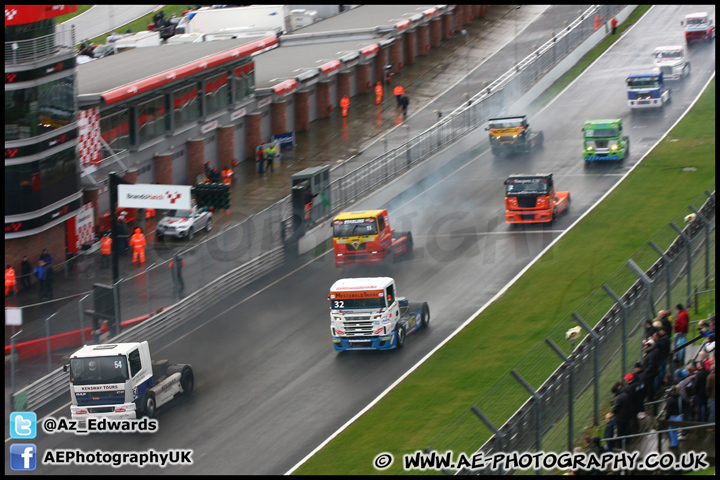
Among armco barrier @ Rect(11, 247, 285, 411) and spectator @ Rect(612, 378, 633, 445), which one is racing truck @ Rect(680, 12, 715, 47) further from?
spectator @ Rect(612, 378, 633, 445)

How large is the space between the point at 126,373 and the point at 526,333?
1157cm

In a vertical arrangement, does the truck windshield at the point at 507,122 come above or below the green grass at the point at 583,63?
below

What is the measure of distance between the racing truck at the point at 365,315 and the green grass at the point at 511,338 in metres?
1.53

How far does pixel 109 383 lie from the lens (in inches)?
985

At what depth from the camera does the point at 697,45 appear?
2557 inches

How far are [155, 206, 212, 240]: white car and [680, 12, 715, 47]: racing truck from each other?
3904cm

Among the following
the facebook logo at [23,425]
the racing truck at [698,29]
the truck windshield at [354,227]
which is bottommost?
the facebook logo at [23,425]


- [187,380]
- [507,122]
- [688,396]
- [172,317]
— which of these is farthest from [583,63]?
[688,396]

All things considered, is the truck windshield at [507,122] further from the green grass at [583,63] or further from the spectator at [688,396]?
the spectator at [688,396]

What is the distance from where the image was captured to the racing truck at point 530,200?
38.8m

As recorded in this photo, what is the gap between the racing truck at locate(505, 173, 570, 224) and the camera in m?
38.8

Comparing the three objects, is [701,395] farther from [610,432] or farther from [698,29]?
[698,29]

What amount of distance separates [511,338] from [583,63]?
39.9 m
